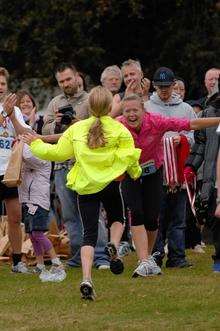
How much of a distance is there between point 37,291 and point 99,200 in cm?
108

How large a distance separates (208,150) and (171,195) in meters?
0.97

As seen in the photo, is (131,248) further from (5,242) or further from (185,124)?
(185,124)

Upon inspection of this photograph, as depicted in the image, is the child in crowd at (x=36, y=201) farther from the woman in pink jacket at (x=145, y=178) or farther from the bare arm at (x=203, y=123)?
the bare arm at (x=203, y=123)

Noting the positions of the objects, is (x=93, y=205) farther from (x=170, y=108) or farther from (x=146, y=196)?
(x=170, y=108)

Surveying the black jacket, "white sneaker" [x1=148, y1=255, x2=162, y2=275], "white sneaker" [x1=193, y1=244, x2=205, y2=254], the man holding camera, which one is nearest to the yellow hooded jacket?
"white sneaker" [x1=148, y1=255, x2=162, y2=275]

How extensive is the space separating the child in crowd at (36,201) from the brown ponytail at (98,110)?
2.01 metres

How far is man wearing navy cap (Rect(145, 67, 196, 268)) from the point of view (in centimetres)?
1252

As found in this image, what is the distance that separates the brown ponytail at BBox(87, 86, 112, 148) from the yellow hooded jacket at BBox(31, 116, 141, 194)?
5cm

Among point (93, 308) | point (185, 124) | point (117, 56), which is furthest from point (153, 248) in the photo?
point (117, 56)

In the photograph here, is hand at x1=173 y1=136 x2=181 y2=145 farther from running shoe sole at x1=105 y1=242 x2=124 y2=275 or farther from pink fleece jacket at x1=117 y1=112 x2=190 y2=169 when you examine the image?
running shoe sole at x1=105 y1=242 x2=124 y2=275

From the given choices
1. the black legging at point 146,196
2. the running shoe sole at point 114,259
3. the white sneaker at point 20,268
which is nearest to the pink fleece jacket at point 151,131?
the black legging at point 146,196

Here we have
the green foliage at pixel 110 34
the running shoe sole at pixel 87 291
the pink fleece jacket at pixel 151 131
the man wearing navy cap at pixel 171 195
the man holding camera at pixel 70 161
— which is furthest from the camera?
the green foliage at pixel 110 34

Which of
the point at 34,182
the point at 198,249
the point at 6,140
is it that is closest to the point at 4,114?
the point at 6,140

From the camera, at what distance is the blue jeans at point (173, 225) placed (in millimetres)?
12750
